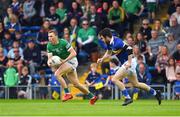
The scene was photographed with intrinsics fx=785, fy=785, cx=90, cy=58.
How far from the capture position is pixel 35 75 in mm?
29141

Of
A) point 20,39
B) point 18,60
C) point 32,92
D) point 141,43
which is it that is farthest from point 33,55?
point 141,43

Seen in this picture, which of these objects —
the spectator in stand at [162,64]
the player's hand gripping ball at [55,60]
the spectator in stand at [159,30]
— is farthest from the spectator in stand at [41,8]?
the player's hand gripping ball at [55,60]

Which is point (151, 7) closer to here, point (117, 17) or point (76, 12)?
point (117, 17)

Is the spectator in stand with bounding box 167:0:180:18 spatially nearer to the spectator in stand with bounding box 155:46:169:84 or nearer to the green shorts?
the green shorts

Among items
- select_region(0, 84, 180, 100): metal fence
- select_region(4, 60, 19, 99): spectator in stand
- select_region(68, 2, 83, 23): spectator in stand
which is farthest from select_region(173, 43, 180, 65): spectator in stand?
select_region(4, 60, 19, 99): spectator in stand

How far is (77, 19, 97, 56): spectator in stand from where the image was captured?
29.3m

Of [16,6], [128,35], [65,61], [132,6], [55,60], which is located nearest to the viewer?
[65,61]

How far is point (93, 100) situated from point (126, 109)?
8.20 ft

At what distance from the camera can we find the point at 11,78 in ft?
93.5

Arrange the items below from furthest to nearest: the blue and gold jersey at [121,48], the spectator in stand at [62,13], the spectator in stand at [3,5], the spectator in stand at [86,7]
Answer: the spectator in stand at [3,5] < the spectator in stand at [62,13] < the spectator in stand at [86,7] < the blue and gold jersey at [121,48]

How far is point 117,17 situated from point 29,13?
438cm

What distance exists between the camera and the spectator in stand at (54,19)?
101 ft

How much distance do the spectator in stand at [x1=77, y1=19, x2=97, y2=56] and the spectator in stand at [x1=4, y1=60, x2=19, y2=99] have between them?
2705 millimetres

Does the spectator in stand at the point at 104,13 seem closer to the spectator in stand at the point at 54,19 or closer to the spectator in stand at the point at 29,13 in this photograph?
the spectator in stand at the point at 54,19
